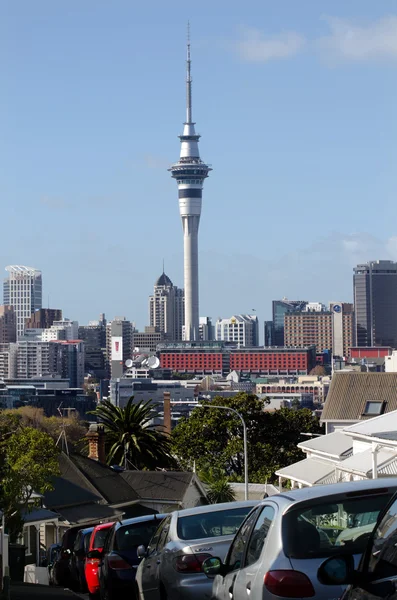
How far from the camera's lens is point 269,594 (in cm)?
898

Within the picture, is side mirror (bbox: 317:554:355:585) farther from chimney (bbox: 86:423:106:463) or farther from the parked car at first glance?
chimney (bbox: 86:423:106:463)

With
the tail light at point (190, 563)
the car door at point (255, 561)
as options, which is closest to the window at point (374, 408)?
the tail light at point (190, 563)

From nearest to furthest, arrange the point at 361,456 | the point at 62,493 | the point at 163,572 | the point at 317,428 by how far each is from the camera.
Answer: the point at 163,572
the point at 361,456
the point at 62,493
the point at 317,428

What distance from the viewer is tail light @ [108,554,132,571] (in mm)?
16438

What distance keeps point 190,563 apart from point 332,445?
31.0 metres

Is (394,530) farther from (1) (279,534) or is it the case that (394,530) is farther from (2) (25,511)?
(2) (25,511)

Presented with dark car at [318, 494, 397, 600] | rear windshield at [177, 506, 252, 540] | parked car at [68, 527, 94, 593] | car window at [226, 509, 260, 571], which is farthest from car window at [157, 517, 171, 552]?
parked car at [68, 527, 94, 593]

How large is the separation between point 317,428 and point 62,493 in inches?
1542

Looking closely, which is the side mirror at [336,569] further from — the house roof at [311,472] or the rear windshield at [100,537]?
the house roof at [311,472]

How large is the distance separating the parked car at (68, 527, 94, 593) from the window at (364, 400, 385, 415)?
34.4 m

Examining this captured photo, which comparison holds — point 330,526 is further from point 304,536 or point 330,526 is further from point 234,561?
point 234,561

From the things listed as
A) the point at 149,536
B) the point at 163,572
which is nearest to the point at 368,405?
the point at 149,536

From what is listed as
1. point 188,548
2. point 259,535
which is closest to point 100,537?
point 188,548

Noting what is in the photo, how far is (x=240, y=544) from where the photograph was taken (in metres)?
10.4
